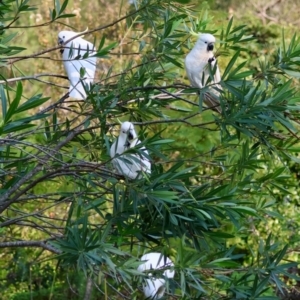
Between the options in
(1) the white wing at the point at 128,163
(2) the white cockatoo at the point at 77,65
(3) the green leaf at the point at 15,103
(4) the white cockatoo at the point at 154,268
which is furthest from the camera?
(2) the white cockatoo at the point at 77,65

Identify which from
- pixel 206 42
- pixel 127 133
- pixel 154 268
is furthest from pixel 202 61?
pixel 154 268

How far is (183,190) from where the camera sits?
1696 mm

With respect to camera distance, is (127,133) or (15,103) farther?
(127,133)

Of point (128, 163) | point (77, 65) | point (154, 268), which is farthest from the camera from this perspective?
point (77, 65)

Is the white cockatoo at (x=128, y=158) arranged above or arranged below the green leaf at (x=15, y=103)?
below

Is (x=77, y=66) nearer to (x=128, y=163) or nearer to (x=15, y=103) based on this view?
(x=128, y=163)

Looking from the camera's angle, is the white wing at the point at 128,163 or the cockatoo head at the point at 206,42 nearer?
the white wing at the point at 128,163

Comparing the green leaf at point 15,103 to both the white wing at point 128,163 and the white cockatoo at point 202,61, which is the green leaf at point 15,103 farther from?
the white cockatoo at point 202,61

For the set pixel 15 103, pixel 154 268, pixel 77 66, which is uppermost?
pixel 15 103

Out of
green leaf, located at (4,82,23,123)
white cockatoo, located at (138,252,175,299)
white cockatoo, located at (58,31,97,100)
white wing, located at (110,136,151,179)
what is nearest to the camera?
green leaf, located at (4,82,23,123)

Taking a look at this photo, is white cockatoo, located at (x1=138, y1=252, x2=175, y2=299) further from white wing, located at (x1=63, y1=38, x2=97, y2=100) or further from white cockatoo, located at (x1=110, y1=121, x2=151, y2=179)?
Answer: white wing, located at (x1=63, y1=38, x2=97, y2=100)

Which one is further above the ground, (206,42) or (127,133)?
(206,42)

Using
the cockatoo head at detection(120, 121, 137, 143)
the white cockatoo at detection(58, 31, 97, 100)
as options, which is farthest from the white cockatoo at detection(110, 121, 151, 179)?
the white cockatoo at detection(58, 31, 97, 100)

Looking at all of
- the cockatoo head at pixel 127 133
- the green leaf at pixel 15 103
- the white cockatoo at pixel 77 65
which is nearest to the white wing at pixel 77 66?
the white cockatoo at pixel 77 65
